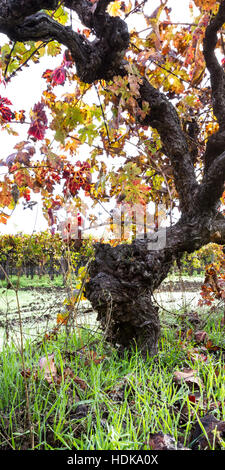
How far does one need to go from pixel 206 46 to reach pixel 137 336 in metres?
1.84

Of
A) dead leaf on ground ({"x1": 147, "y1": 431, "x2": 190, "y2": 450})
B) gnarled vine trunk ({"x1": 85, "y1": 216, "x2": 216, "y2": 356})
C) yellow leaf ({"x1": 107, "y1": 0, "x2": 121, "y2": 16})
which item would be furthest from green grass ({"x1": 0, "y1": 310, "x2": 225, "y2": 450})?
yellow leaf ({"x1": 107, "y1": 0, "x2": 121, "y2": 16})

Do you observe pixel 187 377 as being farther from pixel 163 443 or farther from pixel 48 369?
pixel 48 369

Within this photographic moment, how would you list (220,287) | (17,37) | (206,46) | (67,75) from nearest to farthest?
(17,37) < (206,46) < (67,75) < (220,287)

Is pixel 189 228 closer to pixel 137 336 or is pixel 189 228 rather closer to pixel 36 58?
pixel 137 336

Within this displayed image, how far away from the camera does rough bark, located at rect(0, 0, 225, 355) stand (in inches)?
60.6

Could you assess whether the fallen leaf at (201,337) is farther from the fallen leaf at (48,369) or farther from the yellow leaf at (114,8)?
the yellow leaf at (114,8)

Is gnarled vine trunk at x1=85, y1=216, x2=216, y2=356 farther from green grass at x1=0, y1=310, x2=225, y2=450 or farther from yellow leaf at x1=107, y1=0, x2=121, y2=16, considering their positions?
yellow leaf at x1=107, y1=0, x2=121, y2=16

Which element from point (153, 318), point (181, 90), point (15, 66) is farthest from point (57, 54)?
point (153, 318)

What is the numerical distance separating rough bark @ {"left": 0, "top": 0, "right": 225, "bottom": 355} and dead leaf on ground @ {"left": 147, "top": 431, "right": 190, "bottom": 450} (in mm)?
600

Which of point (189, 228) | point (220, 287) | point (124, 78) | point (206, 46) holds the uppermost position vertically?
point (206, 46)

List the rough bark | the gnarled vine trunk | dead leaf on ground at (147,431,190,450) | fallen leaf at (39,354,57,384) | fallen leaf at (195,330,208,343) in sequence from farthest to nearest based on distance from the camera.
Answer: fallen leaf at (195,330,208,343) < the gnarled vine trunk < the rough bark < fallen leaf at (39,354,57,384) < dead leaf on ground at (147,431,190,450)

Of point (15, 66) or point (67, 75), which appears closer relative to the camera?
point (15, 66)

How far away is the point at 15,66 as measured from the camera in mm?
1938

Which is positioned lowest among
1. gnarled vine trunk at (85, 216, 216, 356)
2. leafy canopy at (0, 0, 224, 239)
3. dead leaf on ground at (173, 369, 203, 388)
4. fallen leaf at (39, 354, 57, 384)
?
dead leaf on ground at (173, 369, 203, 388)
